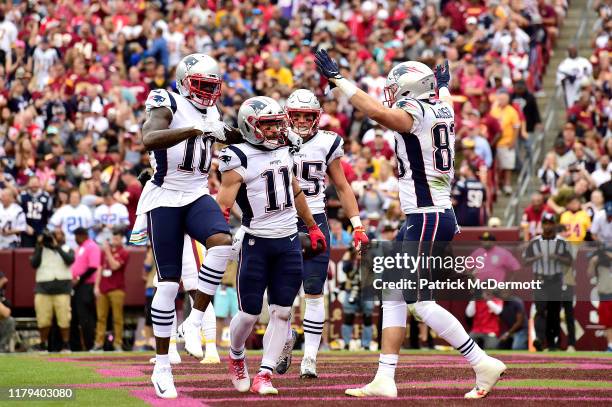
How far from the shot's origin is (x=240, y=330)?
8.95 m

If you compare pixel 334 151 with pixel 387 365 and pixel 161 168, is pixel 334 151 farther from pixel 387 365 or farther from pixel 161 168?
pixel 387 365

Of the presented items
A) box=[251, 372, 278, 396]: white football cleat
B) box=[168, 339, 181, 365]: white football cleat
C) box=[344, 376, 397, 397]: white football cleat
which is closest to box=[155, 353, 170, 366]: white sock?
box=[251, 372, 278, 396]: white football cleat

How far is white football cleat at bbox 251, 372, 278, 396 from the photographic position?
8.77 meters

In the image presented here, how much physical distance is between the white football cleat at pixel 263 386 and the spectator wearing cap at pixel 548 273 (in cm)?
742

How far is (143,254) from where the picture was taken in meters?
18.1

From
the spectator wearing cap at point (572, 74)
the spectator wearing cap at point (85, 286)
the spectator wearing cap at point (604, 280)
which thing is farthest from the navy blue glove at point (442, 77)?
the spectator wearing cap at point (572, 74)

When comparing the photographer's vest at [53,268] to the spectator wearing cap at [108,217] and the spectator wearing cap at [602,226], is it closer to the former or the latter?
the spectator wearing cap at [108,217]

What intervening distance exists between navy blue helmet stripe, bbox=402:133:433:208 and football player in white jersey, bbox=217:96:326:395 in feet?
2.86

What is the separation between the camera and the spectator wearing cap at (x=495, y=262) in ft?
52.1

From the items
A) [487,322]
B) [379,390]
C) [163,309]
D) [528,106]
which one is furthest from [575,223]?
[163,309]

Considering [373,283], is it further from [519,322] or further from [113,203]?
[113,203]

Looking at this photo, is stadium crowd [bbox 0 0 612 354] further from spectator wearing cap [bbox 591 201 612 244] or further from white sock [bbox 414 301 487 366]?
white sock [bbox 414 301 487 366]

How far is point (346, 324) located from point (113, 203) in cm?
406

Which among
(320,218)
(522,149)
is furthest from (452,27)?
(320,218)
